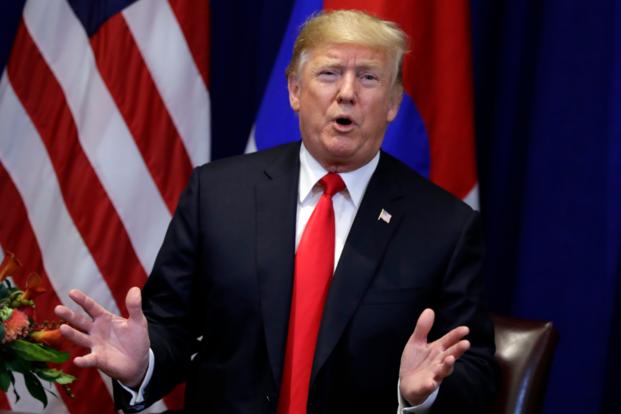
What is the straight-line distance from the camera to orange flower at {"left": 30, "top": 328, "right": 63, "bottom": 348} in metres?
1.97

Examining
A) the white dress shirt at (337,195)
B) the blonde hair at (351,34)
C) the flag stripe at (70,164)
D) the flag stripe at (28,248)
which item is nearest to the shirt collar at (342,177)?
the white dress shirt at (337,195)

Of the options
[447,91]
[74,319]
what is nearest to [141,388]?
[74,319]

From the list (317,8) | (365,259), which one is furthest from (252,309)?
(317,8)

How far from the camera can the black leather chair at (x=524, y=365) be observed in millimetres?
2258

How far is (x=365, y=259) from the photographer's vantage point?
2139 millimetres

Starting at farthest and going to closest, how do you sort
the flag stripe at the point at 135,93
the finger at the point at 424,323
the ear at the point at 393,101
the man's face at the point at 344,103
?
1. the flag stripe at the point at 135,93
2. the ear at the point at 393,101
3. the man's face at the point at 344,103
4. the finger at the point at 424,323

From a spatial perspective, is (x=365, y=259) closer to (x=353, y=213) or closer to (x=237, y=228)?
(x=353, y=213)

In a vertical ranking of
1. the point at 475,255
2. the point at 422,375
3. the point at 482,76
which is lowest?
the point at 422,375

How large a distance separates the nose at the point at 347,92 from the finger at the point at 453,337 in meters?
0.62

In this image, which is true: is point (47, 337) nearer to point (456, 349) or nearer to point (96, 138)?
point (456, 349)

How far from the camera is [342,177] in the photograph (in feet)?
7.34

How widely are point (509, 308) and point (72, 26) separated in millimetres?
1659

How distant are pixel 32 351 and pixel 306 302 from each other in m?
0.59

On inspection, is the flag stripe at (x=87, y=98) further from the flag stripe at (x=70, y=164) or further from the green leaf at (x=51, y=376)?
the green leaf at (x=51, y=376)
